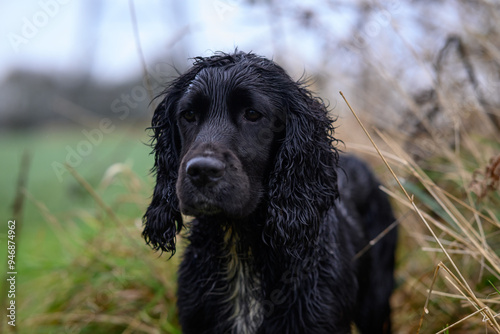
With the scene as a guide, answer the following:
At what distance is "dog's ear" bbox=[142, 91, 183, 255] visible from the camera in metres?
2.60

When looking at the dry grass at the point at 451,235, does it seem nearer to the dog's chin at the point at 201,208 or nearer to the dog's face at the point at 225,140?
the dog's face at the point at 225,140

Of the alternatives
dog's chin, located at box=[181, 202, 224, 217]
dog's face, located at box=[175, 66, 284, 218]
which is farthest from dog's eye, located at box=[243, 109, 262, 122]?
dog's chin, located at box=[181, 202, 224, 217]

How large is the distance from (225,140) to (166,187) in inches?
24.7

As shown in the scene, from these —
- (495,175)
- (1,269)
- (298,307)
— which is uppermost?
(495,175)

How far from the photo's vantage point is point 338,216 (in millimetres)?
2896

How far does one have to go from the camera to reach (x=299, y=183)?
2.47 m

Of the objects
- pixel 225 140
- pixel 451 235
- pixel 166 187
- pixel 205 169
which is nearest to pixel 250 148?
pixel 225 140

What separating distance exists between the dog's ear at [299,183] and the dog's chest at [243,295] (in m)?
0.22

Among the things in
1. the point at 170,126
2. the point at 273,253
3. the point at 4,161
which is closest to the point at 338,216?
the point at 273,253

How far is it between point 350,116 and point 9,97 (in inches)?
542

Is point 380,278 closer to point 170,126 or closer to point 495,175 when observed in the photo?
point 495,175

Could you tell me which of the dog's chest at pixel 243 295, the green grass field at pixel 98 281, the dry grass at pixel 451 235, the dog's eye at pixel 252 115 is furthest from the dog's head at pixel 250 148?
the green grass field at pixel 98 281

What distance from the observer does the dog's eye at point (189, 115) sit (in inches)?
96.5

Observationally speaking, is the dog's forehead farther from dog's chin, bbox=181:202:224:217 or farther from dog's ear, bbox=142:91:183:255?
dog's chin, bbox=181:202:224:217
